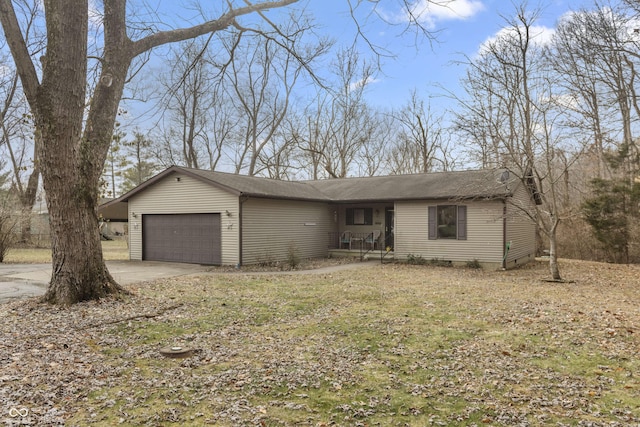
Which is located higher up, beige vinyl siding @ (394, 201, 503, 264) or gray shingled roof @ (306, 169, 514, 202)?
gray shingled roof @ (306, 169, 514, 202)

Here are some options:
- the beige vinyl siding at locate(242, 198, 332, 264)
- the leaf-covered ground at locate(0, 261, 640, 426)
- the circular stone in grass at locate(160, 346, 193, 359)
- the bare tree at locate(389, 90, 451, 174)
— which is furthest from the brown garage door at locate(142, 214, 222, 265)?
the bare tree at locate(389, 90, 451, 174)

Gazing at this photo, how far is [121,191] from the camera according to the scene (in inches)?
1692

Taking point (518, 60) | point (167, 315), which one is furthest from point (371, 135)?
point (167, 315)

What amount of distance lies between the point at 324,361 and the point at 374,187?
1491cm

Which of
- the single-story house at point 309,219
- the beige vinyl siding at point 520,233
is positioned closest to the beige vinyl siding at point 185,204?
the single-story house at point 309,219

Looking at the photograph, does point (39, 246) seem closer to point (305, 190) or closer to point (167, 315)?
point (305, 190)

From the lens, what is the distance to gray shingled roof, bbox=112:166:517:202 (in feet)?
49.3

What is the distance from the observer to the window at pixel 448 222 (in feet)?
52.0

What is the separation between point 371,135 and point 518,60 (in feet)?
72.1

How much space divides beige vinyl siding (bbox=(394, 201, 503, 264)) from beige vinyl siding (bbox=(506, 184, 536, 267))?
68cm

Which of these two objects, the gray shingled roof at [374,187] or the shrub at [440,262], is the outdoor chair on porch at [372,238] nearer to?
the gray shingled roof at [374,187]

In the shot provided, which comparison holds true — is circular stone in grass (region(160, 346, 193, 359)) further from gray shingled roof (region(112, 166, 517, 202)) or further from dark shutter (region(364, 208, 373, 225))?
dark shutter (region(364, 208, 373, 225))

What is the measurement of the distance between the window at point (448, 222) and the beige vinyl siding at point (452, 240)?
0.15m

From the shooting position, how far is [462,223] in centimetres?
1584
